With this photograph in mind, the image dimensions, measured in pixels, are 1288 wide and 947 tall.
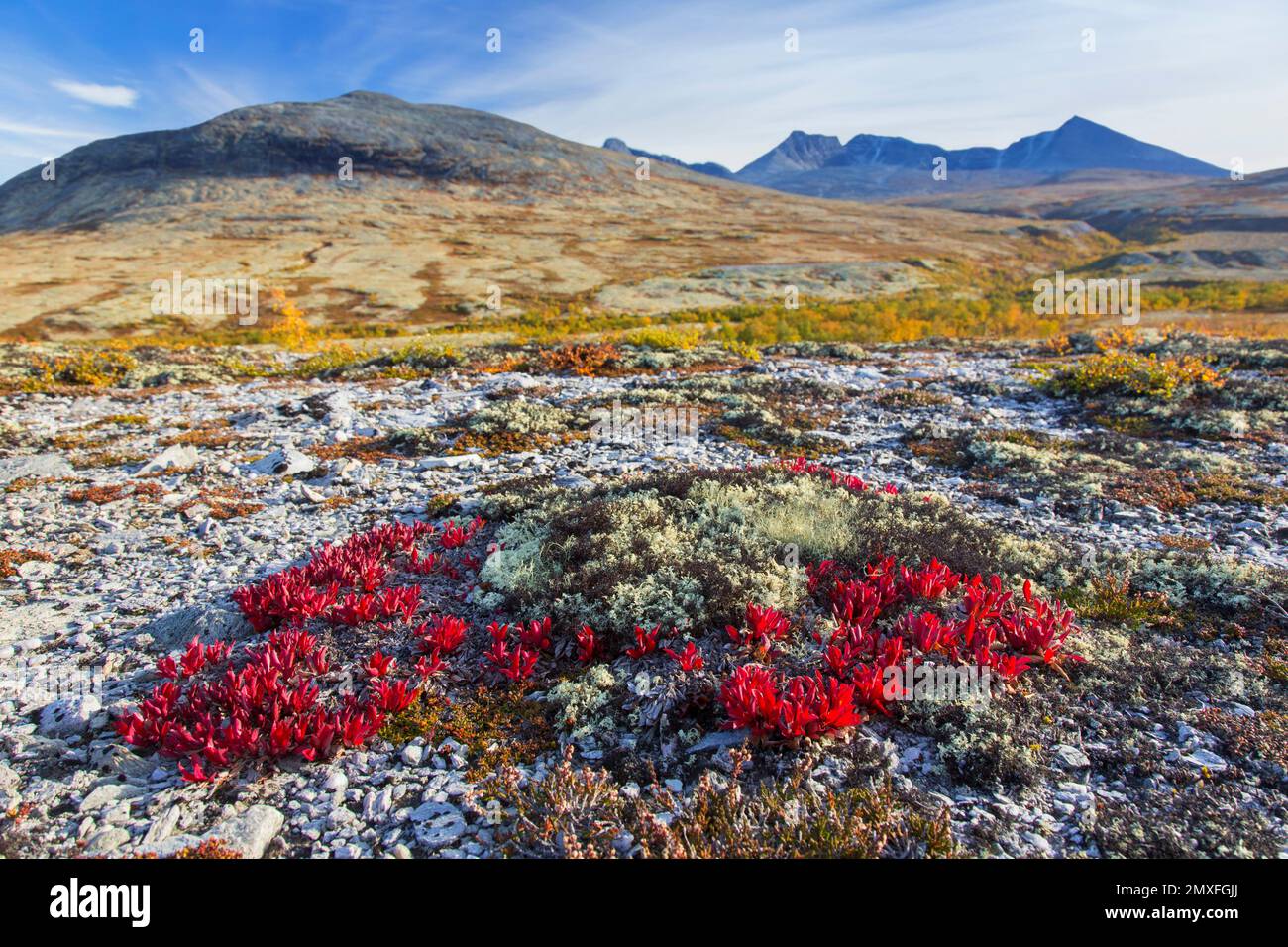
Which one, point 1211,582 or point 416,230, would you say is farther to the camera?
point 416,230

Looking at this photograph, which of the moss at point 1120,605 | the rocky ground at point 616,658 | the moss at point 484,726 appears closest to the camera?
the rocky ground at point 616,658

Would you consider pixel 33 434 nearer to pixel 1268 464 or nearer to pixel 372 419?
pixel 372 419

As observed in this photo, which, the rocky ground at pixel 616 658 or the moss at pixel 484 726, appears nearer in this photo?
the rocky ground at pixel 616 658

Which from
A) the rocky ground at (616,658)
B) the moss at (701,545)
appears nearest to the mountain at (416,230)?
the rocky ground at (616,658)

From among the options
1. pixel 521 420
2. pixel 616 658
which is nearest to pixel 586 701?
pixel 616 658

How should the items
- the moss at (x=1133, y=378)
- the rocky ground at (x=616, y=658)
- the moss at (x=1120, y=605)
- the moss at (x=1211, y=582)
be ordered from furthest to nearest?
the moss at (x=1133, y=378), the moss at (x=1211, y=582), the moss at (x=1120, y=605), the rocky ground at (x=616, y=658)

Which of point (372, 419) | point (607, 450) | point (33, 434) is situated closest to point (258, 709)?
point (607, 450)

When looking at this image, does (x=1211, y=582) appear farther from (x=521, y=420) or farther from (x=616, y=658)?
(x=521, y=420)

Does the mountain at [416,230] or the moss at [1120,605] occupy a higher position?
the mountain at [416,230]

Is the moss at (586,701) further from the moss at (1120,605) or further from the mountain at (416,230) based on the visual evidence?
the mountain at (416,230)
